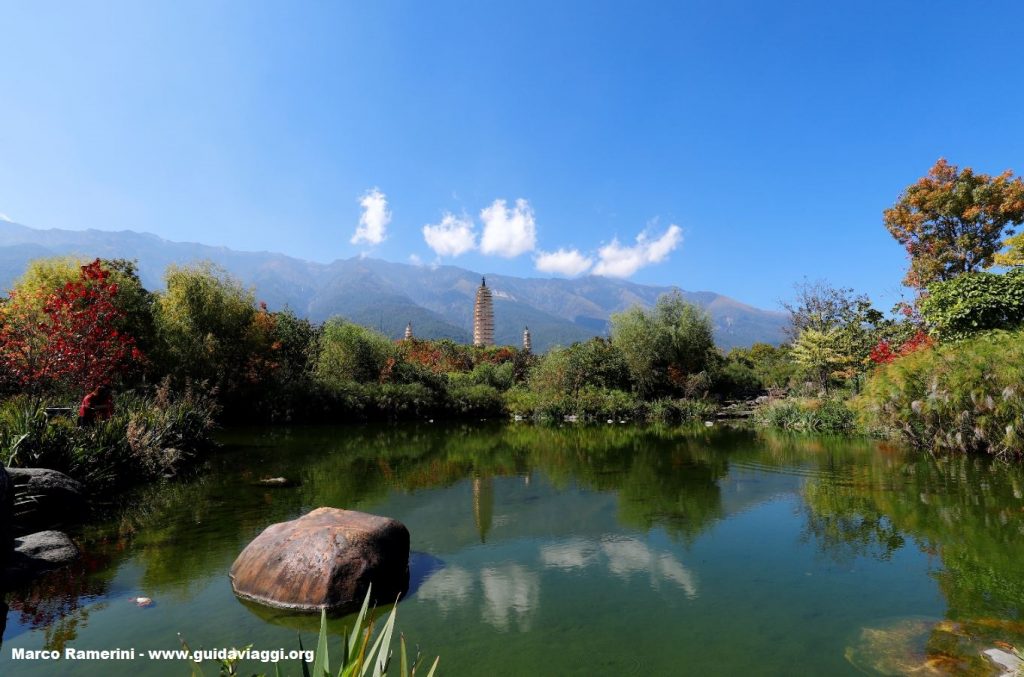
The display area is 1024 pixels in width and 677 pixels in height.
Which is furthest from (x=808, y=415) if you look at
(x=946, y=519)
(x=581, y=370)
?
(x=946, y=519)

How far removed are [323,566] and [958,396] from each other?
12.8 meters

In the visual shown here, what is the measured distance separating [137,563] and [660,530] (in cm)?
618

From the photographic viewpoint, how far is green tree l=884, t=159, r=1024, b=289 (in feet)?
68.0

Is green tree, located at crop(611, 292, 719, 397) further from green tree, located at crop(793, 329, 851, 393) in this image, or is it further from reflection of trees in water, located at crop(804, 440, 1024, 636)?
reflection of trees in water, located at crop(804, 440, 1024, 636)

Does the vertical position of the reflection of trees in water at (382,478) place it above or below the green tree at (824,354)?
below

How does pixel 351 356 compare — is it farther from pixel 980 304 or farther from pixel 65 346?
pixel 980 304

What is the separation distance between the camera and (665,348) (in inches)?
1035

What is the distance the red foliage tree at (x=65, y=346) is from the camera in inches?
448

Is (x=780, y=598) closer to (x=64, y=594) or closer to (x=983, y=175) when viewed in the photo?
(x=64, y=594)

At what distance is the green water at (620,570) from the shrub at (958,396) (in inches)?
42.9

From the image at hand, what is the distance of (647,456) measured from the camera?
13.6m

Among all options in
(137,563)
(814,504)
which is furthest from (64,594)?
(814,504)

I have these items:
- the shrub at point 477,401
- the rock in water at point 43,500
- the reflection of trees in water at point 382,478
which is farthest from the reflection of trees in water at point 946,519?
the shrub at point 477,401

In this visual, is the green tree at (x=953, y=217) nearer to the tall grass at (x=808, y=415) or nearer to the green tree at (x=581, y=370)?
the tall grass at (x=808, y=415)
